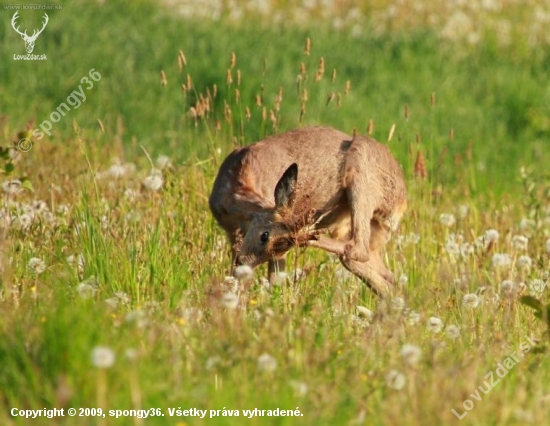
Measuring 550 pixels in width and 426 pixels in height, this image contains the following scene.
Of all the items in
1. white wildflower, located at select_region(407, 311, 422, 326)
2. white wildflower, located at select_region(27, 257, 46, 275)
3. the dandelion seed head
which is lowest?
the dandelion seed head

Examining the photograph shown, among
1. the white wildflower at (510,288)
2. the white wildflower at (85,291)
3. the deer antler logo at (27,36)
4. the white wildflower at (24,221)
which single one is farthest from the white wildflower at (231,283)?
the deer antler logo at (27,36)

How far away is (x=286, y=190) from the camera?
21.0 ft

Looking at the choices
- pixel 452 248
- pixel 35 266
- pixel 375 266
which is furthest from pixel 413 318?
pixel 452 248

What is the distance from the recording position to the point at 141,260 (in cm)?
638

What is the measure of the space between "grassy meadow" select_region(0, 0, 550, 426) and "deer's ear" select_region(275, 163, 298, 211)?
0.39 metres

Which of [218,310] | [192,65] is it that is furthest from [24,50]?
[218,310]

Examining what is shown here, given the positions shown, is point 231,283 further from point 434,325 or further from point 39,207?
point 39,207

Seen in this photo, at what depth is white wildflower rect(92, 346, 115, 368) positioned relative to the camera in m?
3.90

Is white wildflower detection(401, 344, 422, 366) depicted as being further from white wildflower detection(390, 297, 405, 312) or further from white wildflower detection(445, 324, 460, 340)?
white wildflower detection(445, 324, 460, 340)

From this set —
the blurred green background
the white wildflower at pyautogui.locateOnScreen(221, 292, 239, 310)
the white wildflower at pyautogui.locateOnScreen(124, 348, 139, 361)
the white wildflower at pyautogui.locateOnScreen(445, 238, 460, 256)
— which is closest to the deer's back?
the white wildflower at pyautogui.locateOnScreen(445, 238, 460, 256)

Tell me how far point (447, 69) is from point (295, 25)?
2.01 metres

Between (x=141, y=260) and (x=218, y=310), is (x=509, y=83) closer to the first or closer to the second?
(x=141, y=260)

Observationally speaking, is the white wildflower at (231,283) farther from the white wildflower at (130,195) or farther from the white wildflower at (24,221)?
the white wildflower at (130,195)

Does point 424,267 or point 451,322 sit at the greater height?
point 451,322
